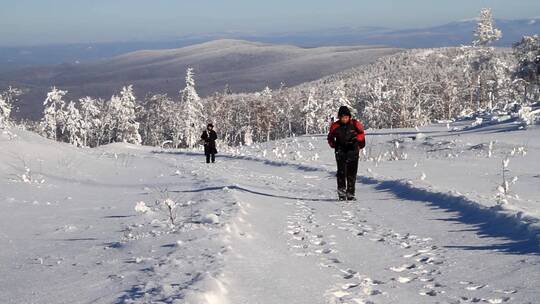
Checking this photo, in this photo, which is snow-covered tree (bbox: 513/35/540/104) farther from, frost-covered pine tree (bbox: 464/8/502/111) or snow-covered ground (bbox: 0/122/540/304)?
snow-covered ground (bbox: 0/122/540/304)

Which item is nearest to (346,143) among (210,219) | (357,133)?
(357,133)

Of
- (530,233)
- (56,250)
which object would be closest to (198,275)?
(56,250)

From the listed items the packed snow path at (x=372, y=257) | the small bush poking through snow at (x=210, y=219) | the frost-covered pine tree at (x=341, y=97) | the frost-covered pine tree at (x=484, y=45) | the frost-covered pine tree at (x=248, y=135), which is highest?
the frost-covered pine tree at (x=484, y=45)

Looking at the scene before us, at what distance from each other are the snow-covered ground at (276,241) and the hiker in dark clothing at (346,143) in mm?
586

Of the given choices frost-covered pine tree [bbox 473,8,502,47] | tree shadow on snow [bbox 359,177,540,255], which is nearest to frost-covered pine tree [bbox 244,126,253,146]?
frost-covered pine tree [bbox 473,8,502,47]

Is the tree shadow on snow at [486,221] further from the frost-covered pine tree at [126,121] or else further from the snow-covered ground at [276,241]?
the frost-covered pine tree at [126,121]

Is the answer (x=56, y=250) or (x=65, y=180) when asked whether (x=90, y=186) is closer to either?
(x=65, y=180)

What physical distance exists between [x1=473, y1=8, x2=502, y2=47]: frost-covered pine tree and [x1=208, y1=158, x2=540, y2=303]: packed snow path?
210 feet

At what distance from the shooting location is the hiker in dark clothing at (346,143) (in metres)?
11.3

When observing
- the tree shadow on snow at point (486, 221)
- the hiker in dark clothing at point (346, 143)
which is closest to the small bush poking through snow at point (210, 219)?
the tree shadow on snow at point (486, 221)

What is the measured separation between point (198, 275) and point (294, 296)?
973mm

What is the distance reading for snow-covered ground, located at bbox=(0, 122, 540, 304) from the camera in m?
5.03

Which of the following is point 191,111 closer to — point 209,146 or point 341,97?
point 341,97

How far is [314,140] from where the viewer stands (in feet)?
109
